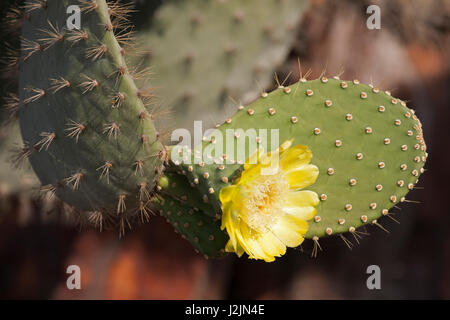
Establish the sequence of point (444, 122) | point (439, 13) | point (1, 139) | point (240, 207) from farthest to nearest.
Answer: point (444, 122) < point (439, 13) < point (1, 139) < point (240, 207)

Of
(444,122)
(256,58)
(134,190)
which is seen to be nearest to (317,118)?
(134,190)

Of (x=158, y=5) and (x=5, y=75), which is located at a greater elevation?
(x=158, y=5)

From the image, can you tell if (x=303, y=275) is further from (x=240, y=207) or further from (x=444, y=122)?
(x=240, y=207)

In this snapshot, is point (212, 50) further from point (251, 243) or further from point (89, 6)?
point (251, 243)

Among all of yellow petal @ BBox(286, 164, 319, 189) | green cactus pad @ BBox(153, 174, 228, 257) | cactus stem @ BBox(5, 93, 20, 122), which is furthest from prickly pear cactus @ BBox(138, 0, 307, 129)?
yellow petal @ BBox(286, 164, 319, 189)

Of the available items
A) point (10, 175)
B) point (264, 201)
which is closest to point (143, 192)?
point (264, 201)

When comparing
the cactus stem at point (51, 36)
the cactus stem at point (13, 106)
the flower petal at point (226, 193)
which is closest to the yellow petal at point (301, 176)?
the flower petal at point (226, 193)
